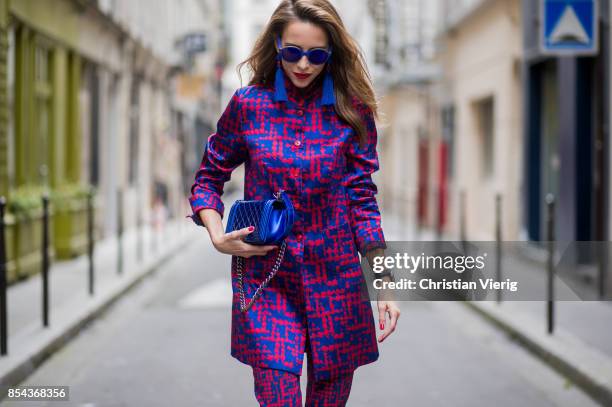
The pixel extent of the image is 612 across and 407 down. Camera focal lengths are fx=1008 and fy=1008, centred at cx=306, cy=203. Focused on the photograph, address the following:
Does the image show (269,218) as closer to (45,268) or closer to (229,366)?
(229,366)

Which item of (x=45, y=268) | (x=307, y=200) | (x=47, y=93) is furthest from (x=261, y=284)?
(x=47, y=93)

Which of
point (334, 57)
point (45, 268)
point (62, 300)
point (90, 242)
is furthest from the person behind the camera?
point (62, 300)

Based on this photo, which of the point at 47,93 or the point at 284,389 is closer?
the point at 284,389

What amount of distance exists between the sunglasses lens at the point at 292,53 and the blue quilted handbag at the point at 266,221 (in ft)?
1.35

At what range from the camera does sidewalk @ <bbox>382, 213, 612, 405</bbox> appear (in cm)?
620

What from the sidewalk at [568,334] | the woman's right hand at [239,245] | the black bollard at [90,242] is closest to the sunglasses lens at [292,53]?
the woman's right hand at [239,245]

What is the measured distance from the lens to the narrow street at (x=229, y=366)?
6.09 meters

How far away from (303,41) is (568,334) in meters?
5.45

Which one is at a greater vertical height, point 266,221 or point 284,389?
point 266,221

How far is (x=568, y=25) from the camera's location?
862cm

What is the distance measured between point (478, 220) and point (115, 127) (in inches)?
306

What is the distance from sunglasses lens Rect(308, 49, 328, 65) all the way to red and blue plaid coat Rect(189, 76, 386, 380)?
0.14 metres

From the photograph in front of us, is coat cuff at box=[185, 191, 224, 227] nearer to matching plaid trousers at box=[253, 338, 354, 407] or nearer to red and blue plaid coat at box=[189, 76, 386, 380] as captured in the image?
red and blue plaid coat at box=[189, 76, 386, 380]

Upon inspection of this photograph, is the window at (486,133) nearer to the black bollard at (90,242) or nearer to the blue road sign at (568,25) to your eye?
the blue road sign at (568,25)
